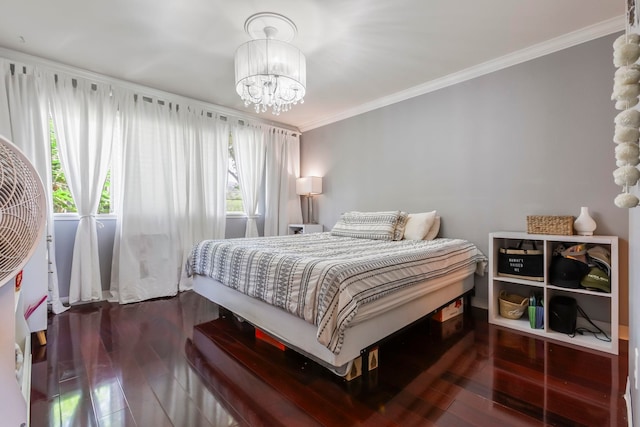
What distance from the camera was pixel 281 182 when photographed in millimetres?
4555

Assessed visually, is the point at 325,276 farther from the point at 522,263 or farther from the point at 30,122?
the point at 30,122

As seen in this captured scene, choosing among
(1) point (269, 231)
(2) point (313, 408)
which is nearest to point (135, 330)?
(2) point (313, 408)

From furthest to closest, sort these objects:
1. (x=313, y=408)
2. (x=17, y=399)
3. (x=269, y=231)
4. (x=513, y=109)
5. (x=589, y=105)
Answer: (x=269, y=231), (x=513, y=109), (x=589, y=105), (x=313, y=408), (x=17, y=399)

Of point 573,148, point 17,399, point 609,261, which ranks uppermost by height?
point 573,148

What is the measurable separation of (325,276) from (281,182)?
315cm

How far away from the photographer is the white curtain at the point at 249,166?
13.5ft

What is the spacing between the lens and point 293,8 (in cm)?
205

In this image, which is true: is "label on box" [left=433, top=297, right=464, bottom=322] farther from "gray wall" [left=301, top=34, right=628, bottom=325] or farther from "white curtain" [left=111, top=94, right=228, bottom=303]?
"white curtain" [left=111, top=94, right=228, bottom=303]

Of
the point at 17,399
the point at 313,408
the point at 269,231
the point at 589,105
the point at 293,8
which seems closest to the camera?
the point at 17,399

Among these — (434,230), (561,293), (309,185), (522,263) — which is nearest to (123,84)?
(309,185)

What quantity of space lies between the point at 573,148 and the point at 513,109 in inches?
23.7

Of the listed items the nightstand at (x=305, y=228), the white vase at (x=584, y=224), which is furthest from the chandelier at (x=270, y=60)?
the white vase at (x=584, y=224)

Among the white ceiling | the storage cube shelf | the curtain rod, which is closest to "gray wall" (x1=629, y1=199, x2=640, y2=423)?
the storage cube shelf

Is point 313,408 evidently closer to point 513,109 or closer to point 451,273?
point 451,273
